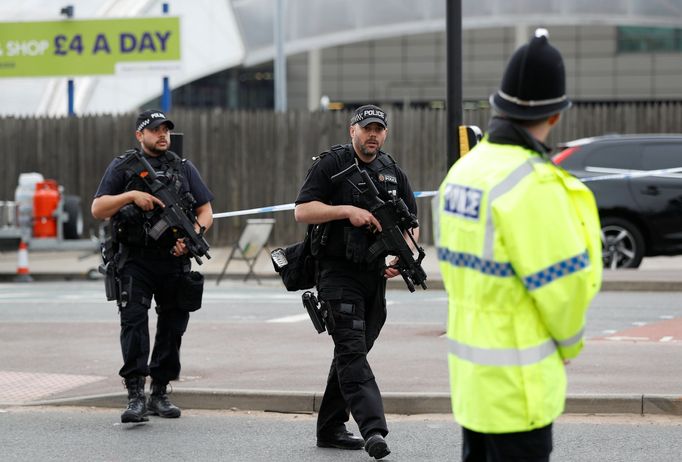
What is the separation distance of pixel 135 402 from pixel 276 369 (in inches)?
77.7

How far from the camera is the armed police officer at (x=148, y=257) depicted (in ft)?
27.8

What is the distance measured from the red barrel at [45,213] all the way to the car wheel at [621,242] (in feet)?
28.9

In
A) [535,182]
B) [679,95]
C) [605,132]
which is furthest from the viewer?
[679,95]

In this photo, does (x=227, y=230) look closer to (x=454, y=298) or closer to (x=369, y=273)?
(x=369, y=273)

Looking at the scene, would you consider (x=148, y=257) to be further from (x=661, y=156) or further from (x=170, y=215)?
(x=661, y=156)

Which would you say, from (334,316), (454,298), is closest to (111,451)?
(334,316)

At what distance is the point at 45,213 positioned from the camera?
21.5 meters

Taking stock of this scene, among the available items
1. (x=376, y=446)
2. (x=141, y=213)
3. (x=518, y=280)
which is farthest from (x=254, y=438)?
(x=518, y=280)

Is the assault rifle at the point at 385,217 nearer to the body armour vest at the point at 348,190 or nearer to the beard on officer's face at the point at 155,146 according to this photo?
the body armour vest at the point at 348,190

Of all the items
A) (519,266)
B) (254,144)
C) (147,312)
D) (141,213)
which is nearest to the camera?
(519,266)

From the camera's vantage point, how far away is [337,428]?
779 centimetres

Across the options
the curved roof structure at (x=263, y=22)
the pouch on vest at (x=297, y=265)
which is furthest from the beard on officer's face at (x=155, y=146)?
the curved roof structure at (x=263, y=22)

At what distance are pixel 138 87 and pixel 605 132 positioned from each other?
19103mm

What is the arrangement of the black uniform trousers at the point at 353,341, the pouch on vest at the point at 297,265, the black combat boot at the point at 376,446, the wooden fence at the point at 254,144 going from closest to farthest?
the black combat boot at the point at 376,446 → the black uniform trousers at the point at 353,341 → the pouch on vest at the point at 297,265 → the wooden fence at the point at 254,144
